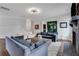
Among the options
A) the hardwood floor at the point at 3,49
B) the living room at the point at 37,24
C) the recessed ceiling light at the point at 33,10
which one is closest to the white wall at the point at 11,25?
the living room at the point at 37,24

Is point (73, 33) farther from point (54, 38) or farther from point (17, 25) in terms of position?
point (17, 25)

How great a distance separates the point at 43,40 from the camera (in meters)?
2.41

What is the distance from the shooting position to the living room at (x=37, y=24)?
2.35m

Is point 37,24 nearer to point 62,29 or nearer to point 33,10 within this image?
point 33,10

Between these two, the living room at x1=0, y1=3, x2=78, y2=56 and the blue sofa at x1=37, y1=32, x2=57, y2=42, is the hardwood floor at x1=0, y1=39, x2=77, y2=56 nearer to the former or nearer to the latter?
the living room at x1=0, y1=3, x2=78, y2=56

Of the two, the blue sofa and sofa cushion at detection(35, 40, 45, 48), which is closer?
sofa cushion at detection(35, 40, 45, 48)

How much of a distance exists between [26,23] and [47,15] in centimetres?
44

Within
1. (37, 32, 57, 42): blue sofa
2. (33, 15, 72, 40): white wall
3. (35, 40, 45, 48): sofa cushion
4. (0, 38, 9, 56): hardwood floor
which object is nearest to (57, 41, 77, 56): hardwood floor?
(33, 15, 72, 40): white wall

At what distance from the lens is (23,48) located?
2189 mm

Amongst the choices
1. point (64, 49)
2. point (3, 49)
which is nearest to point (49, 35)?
point (64, 49)

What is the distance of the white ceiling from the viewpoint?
2348 mm

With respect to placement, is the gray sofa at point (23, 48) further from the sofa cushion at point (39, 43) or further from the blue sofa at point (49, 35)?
the blue sofa at point (49, 35)

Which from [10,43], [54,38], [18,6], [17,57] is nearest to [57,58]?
[54,38]

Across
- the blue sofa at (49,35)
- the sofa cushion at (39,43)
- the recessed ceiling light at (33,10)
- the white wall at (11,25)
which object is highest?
the recessed ceiling light at (33,10)
